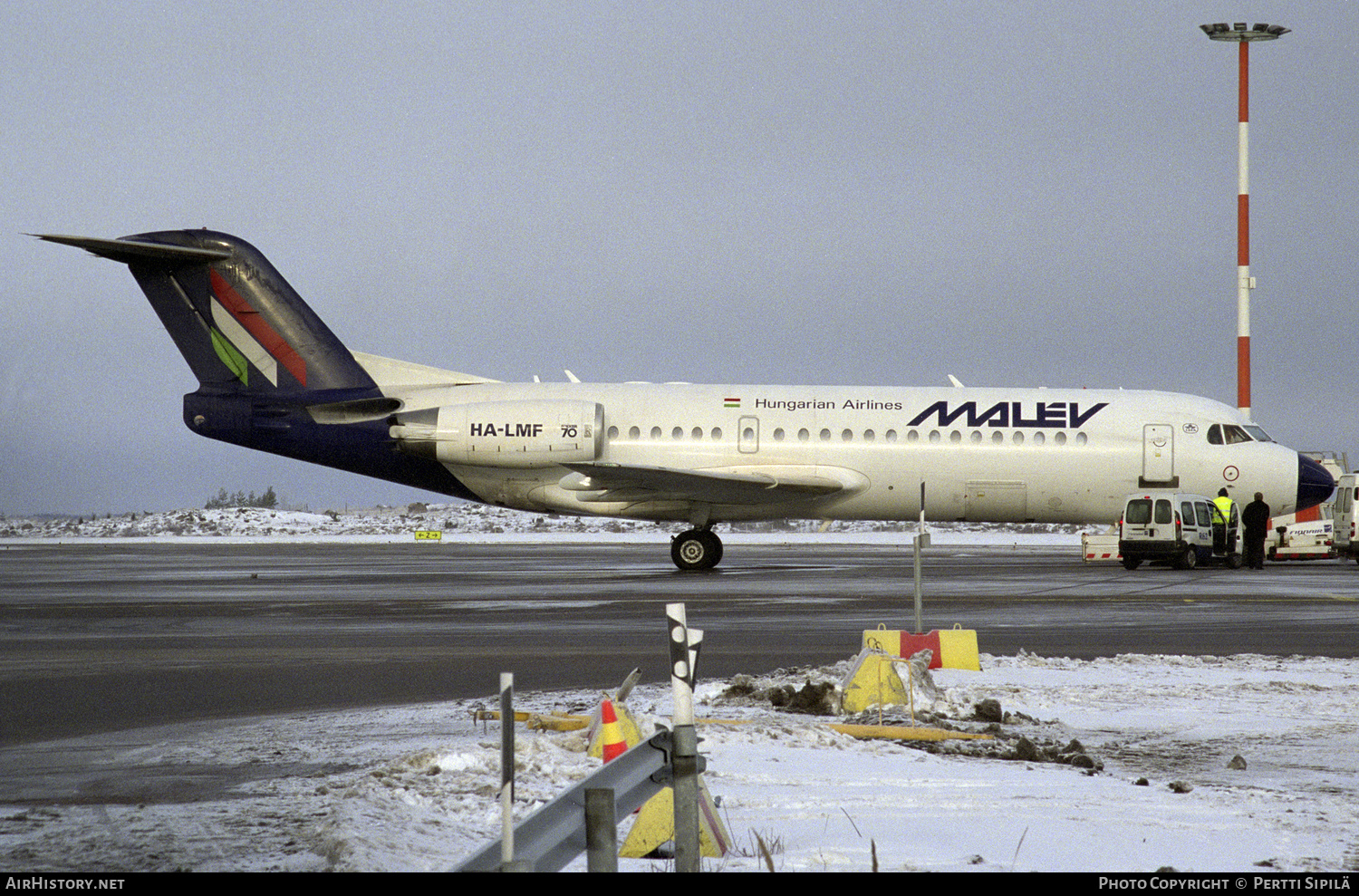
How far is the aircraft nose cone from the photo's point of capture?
88.5 ft

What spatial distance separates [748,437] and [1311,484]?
11.8 meters

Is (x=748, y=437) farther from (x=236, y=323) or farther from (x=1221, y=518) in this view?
(x=236, y=323)

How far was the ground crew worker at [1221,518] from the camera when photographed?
2655 cm

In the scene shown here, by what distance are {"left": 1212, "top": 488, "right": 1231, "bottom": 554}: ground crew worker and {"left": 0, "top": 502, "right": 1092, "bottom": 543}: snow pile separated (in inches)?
761

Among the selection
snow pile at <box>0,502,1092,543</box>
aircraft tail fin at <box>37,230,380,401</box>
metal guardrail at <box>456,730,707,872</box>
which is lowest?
snow pile at <box>0,502,1092,543</box>

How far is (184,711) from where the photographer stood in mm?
8906

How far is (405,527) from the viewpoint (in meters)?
65.1

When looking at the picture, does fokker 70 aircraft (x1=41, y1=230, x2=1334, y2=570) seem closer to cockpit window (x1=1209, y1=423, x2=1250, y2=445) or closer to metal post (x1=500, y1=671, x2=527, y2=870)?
cockpit window (x1=1209, y1=423, x2=1250, y2=445)

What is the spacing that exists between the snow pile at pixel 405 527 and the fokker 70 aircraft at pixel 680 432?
20.8 metres

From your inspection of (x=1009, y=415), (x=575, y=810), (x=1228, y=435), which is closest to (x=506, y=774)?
(x=575, y=810)

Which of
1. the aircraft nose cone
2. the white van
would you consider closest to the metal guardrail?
the white van

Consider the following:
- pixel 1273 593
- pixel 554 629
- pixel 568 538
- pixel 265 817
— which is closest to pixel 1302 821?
pixel 265 817

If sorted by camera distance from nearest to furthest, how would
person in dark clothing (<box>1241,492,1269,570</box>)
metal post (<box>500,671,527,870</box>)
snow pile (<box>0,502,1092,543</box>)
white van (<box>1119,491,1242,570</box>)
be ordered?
metal post (<box>500,671,527,870</box>) → white van (<box>1119,491,1242,570</box>) → person in dark clothing (<box>1241,492,1269,570</box>) → snow pile (<box>0,502,1092,543</box>)

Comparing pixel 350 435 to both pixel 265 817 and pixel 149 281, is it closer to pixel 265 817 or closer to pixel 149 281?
pixel 149 281
